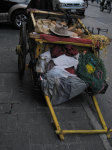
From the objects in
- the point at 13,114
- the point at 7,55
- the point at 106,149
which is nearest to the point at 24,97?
the point at 13,114

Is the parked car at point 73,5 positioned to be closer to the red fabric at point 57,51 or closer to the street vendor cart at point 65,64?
the street vendor cart at point 65,64

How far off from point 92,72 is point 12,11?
21.7 ft

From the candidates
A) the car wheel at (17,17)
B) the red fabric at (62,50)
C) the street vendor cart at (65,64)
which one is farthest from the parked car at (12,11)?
the red fabric at (62,50)

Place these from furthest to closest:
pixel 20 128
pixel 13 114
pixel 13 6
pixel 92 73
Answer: pixel 13 6, pixel 92 73, pixel 13 114, pixel 20 128

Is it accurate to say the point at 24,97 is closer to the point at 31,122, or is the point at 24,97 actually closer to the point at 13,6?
the point at 31,122

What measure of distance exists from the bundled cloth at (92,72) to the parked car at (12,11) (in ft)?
20.9

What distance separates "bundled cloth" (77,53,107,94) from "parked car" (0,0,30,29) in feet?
20.9

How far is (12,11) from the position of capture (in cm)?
987

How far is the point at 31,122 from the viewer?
3914mm

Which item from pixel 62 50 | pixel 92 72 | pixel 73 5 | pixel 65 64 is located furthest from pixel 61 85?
pixel 73 5

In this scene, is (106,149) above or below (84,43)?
below

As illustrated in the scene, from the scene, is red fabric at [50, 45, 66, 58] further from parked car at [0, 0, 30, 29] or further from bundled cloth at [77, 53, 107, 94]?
parked car at [0, 0, 30, 29]

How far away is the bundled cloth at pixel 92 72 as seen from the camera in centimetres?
416

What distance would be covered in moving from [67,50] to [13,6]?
626 cm
